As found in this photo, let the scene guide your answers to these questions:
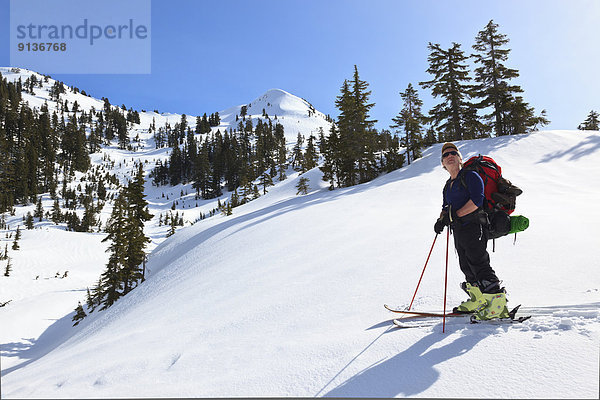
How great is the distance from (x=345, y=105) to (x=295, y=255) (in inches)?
1111

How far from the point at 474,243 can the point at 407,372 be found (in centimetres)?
174

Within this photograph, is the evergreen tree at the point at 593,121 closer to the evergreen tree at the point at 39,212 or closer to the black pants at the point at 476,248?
the black pants at the point at 476,248

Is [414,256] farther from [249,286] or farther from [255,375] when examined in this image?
[255,375]

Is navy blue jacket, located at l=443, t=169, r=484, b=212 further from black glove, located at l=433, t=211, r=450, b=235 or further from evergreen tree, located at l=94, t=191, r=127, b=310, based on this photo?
evergreen tree, located at l=94, t=191, r=127, b=310

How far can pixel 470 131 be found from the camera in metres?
36.6

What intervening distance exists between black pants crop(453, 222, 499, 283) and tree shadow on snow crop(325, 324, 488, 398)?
732mm

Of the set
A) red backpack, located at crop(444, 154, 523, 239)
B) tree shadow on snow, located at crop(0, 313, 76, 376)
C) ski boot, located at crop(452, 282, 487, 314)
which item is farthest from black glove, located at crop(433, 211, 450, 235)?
tree shadow on snow, located at crop(0, 313, 76, 376)

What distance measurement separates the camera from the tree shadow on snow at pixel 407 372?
2.41 meters

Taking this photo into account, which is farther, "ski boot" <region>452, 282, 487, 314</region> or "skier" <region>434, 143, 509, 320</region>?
"ski boot" <region>452, 282, 487, 314</region>

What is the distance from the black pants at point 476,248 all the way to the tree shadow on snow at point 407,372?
0.73 m

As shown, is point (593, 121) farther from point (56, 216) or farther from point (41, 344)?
point (56, 216)

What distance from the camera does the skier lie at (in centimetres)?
328

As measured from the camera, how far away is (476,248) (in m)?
3.35

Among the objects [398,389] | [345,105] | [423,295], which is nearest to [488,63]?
[345,105]
